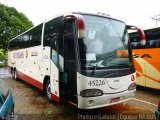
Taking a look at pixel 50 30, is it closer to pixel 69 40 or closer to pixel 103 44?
pixel 69 40

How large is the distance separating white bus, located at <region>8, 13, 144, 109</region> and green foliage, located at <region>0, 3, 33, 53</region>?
1086 inches

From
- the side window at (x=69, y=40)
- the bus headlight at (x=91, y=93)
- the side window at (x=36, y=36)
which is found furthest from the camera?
the side window at (x=36, y=36)

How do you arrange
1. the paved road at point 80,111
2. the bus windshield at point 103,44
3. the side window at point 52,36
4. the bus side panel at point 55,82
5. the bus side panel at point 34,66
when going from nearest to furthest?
1. the bus windshield at point 103,44
2. the paved road at point 80,111
3. the bus side panel at point 55,82
4. the side window at point 52,36
5. the bus side panel at point 34,66

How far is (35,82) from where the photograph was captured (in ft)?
36.2

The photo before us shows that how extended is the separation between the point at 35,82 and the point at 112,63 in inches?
206

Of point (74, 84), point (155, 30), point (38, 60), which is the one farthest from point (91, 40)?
point (155, 30)

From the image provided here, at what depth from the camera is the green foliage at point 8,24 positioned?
1342 inches

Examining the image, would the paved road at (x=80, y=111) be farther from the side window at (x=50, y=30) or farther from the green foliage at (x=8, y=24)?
the green foliage at (x=8, y=24)

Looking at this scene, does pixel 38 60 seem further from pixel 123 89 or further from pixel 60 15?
pixel 123 89

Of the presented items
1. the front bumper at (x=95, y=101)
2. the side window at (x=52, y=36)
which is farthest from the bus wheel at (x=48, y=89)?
the front bumper at (x=95, y=101)

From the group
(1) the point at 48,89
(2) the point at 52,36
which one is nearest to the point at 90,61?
(2) the point at 52,36

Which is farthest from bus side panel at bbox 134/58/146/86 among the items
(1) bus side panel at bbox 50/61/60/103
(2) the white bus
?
(1) bus side panel at bbox 50/61/60/103

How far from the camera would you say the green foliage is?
34.1m

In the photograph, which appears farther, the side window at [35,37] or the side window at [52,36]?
the side window at [35,37]
